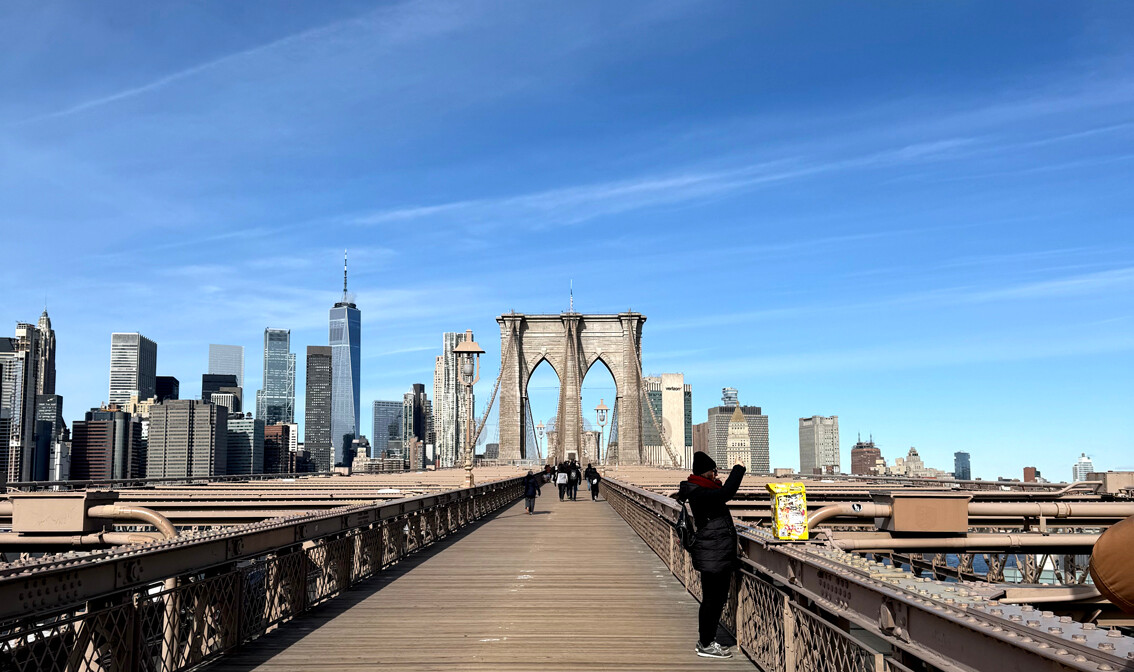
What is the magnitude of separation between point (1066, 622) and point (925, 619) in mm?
772

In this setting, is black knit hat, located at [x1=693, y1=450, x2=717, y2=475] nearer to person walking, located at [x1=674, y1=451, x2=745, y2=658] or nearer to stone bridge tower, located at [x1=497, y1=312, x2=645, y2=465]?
person walking, located at [x1=674, y1=451, x2=745, y2=658]

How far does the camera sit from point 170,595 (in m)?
6.79

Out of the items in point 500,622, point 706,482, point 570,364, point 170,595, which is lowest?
point 500,622

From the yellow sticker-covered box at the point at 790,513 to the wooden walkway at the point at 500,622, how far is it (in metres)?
1.07

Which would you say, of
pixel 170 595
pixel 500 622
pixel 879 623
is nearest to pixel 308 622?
pixel 500 622

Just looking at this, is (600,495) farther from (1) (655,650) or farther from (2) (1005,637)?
(2) (1005,637)

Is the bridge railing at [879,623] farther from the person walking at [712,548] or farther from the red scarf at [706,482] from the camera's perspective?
the red scarf at [706,482]

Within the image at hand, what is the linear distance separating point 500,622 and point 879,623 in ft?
16.4

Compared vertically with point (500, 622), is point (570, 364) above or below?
above

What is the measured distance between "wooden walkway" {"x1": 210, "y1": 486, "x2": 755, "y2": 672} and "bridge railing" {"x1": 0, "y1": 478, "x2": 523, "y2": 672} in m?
0.27

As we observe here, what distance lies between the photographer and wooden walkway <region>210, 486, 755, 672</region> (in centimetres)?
730

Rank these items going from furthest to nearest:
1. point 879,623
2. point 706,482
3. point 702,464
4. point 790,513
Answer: point 702,464, point 706,482, point 790,513, point 879,623

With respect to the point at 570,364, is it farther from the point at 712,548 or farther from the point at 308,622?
the point at 712,548

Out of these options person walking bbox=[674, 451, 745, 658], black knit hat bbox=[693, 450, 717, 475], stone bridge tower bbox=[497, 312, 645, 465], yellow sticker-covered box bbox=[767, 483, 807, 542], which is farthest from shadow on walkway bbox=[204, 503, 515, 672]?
stone bridge tower bbox=[497, 312, 645, 465]
